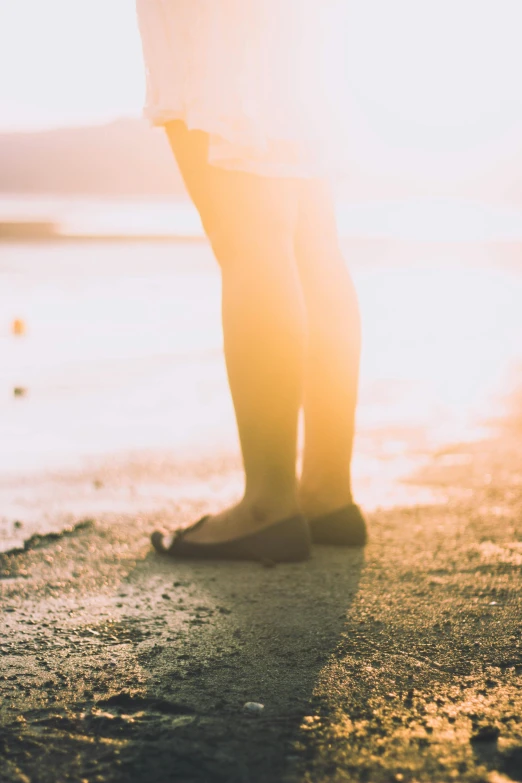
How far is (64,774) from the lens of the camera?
Result: 1010mm

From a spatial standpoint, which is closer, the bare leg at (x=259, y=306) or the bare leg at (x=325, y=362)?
the bare leg at (x=259, y=306)

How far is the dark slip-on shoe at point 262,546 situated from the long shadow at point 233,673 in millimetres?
30

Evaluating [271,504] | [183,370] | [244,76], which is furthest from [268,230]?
[183,370]

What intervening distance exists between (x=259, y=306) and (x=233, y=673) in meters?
0.78

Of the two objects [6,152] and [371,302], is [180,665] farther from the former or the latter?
[6,152]

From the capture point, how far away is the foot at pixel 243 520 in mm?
1837

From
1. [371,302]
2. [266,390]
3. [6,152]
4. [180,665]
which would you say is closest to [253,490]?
[266,390]

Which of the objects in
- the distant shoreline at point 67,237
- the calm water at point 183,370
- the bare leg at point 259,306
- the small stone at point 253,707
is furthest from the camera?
the distant shoreline at point 67,237

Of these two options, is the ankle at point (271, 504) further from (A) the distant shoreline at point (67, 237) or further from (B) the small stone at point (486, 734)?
(A) the distant shoreline at point (67, 237)

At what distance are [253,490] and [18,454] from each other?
1.26 m

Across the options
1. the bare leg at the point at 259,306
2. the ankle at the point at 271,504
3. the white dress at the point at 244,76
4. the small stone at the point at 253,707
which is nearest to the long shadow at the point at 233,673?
the small stone at the point at 253,707

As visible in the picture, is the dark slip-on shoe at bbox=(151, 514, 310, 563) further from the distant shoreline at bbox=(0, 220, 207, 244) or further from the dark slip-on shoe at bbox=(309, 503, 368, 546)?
the distant shoreline at bbox=(0, 220, 207, 244)

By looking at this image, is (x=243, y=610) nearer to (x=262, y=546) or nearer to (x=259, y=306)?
(x=262, y=546)

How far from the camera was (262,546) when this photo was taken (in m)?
1.82
